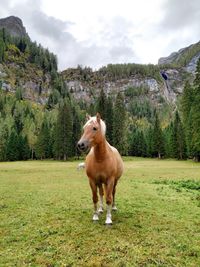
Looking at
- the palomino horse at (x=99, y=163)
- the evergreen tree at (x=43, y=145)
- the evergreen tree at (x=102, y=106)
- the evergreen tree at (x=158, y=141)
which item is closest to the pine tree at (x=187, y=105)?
the evergreen tree at (x=102, y=106)

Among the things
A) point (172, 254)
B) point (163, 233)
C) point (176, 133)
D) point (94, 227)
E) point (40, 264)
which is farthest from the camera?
point (176, 133)

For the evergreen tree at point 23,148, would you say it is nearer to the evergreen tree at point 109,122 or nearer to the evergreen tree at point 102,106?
the evergreen tree at point 102,106

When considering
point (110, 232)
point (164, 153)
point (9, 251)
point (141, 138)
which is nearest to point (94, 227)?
point (110, 232)

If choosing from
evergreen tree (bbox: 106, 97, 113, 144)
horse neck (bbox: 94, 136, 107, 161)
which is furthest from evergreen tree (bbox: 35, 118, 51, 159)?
horse neck (bbox: 94, 136, 107, 161)

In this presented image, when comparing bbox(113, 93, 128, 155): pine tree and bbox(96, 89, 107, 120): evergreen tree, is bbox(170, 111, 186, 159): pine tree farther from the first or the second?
bbox(96, 89, 107, 120): evergreen tree

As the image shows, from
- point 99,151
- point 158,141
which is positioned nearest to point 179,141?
point 158,141

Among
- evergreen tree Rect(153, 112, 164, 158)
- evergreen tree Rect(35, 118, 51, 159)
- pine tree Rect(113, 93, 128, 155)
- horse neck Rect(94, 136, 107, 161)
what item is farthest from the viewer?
evergreen tree Rect(153, 112, 164, 158)

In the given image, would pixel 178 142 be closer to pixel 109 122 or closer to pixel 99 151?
pixel 109 122

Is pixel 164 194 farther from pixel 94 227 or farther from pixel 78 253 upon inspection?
pixel 78 253

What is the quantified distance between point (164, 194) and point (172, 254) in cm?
977

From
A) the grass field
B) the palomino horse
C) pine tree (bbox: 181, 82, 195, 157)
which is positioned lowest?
the grass field

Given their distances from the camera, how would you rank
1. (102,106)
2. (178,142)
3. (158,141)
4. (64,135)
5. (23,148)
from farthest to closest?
1. (158,141)
2. (23,148)
3. (64,135)
4. (178,142)
5. (102,106)

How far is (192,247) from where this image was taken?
24.1 ft

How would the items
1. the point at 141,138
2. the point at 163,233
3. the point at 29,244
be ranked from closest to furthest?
the point at 29,244 < the point at 163,233 < the point at 141,138
